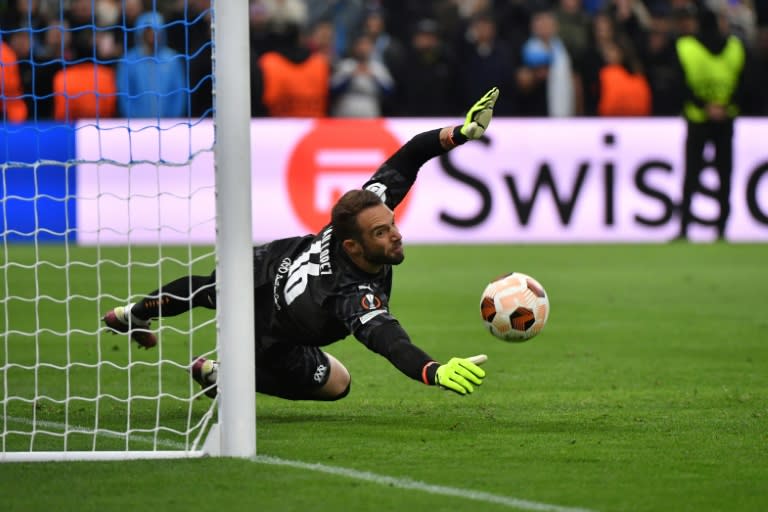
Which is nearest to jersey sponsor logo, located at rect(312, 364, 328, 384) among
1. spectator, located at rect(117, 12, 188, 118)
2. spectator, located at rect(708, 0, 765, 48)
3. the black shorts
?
the black shorts

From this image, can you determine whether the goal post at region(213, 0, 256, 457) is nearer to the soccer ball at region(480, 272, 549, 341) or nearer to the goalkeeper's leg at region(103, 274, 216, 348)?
the goalkeeper's leg at region(103, 274, 216, 348)

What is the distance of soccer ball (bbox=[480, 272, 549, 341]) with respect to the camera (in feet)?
24.4

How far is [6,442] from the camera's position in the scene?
22.7 feet

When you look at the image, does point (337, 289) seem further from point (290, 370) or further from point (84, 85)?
point (84, 85)

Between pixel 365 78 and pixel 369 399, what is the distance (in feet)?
38.0

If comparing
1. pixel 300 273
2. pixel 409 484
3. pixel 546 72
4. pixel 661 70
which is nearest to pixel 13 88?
pixel 546 72

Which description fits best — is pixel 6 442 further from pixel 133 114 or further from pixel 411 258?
pixel 133 114

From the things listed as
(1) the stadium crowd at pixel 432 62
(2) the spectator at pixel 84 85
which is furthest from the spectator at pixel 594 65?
(2) the spectator at pixel 84 85

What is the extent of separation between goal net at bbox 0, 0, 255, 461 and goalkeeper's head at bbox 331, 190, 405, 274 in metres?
0.65

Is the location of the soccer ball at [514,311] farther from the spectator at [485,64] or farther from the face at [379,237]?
the spectator at [485,64]

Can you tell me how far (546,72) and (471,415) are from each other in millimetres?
12482

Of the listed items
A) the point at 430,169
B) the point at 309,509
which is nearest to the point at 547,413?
the point at 309,509

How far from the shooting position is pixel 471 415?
302 inches

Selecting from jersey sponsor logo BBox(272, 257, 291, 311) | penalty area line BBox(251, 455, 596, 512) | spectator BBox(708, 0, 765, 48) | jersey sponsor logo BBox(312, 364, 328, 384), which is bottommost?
penalty area line BBox(251, 455, 596, 512)
